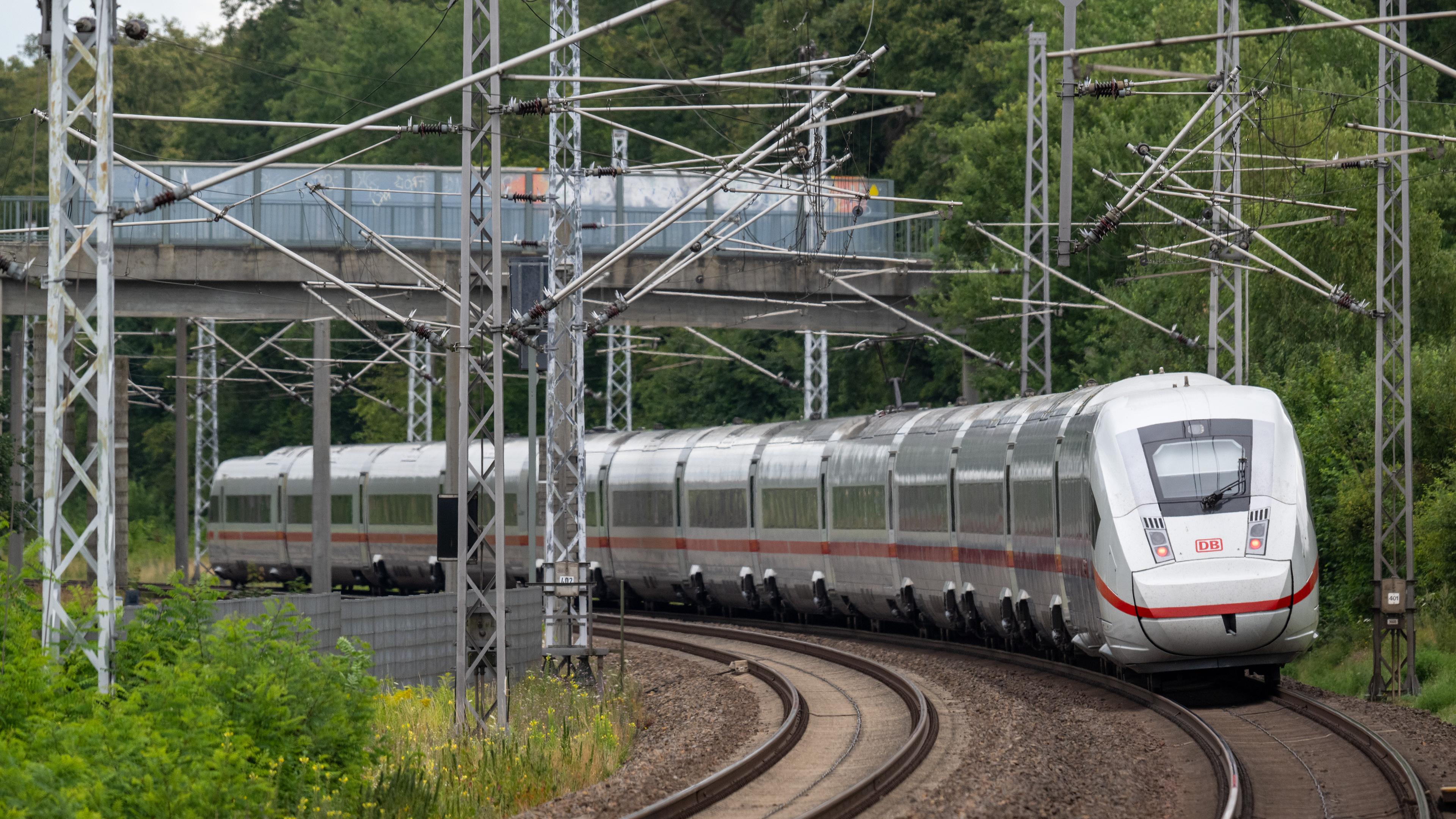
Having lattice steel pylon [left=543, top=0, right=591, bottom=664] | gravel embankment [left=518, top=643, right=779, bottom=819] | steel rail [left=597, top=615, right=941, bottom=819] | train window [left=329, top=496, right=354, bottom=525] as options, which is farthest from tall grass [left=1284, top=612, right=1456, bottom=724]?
train window [left=329, top=496, right=354, bottom=525]

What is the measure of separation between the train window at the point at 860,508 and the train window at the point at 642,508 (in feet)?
21.5

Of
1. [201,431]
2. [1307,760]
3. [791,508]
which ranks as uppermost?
[201,431]

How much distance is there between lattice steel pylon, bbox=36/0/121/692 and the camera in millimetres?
15172

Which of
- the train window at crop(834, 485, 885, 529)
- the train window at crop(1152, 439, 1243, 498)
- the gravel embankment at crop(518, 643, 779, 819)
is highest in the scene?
the train window at crop(1152, 439, 1243, 498)

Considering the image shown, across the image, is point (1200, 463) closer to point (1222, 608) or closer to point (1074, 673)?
point (1222, 608)

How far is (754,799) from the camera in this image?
15.6 m

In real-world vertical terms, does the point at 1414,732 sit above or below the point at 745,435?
below

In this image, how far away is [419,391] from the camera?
78.3 metres

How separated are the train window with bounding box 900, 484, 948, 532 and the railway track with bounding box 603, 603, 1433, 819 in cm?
379

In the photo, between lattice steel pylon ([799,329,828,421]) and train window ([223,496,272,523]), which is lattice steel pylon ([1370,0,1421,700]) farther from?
train window ([223,496,272,523])

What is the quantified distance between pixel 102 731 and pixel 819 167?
14385 mm

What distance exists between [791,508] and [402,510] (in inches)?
591

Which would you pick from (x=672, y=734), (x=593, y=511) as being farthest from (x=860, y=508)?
(x=593, y=511)

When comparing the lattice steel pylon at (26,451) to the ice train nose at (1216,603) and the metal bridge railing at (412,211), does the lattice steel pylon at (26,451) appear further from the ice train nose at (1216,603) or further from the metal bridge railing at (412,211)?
the ice train nose at (1216,603)
